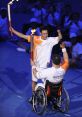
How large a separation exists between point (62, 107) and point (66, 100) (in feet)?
0.88

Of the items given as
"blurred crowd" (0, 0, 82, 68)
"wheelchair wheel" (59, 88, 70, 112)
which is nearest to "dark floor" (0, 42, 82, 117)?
"wheelchair wheel" (59, 88, 70, 112)

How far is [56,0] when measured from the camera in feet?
56.4

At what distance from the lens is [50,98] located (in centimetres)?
862

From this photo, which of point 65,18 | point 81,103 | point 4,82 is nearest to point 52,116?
point 81,103

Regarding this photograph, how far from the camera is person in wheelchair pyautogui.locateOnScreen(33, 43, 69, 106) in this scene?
329 inches

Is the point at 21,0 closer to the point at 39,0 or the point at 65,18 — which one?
the point at 39,0

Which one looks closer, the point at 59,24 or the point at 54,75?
the point at 54,75

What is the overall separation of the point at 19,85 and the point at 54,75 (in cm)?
262

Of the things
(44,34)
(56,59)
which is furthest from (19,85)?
(56,59)

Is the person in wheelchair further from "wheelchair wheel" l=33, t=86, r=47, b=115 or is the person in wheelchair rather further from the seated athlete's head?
the seated athlete's head

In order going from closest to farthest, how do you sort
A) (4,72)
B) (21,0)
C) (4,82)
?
(4,82), (4,72), (21,0)

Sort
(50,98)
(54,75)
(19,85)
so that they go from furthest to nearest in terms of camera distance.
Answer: (19,85) < (50,98) < (54,75)

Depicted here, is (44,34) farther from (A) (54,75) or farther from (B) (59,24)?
(B) (59,24)

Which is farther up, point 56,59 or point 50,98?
point 56,59
